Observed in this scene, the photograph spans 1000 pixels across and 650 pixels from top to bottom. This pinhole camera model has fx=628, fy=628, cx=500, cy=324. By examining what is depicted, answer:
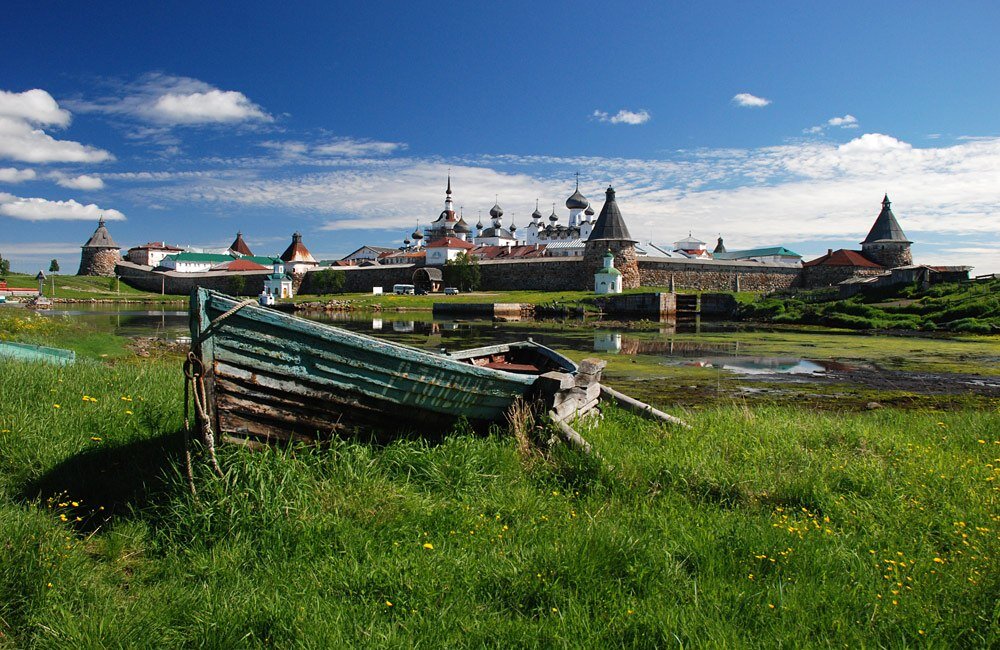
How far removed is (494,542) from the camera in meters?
3.50

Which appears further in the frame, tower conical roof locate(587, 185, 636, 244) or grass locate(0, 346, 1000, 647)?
tower conical roof locate(587, 185, 636, 244)

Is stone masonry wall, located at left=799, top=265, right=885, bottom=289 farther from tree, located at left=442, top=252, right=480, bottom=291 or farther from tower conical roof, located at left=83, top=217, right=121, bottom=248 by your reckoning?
tower conical roof, located at left=83, top=217, right=121, bottom=248

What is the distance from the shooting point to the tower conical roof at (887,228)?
6147 cm

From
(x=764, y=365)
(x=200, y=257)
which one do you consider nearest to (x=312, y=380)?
(x=764, y=365)

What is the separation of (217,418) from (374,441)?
3.74ft

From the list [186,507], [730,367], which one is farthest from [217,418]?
[730,367]

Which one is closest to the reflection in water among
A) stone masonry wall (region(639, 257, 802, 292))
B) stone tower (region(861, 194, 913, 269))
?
stone masonry wall (region(639, 257, 802, 292))

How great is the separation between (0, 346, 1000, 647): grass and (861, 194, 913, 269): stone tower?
6600 cm

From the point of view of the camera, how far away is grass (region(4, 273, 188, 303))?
59969mm

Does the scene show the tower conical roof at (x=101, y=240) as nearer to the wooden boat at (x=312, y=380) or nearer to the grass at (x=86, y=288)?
the grass at (x=86, y=288)

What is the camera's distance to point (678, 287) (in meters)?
61.1

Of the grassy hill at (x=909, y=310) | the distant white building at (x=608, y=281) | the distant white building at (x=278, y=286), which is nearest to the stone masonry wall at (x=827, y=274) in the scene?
the distant white building at (x=608, y=281)

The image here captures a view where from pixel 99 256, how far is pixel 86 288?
26.9 metres

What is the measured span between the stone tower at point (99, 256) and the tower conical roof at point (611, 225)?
7323 centimetres
